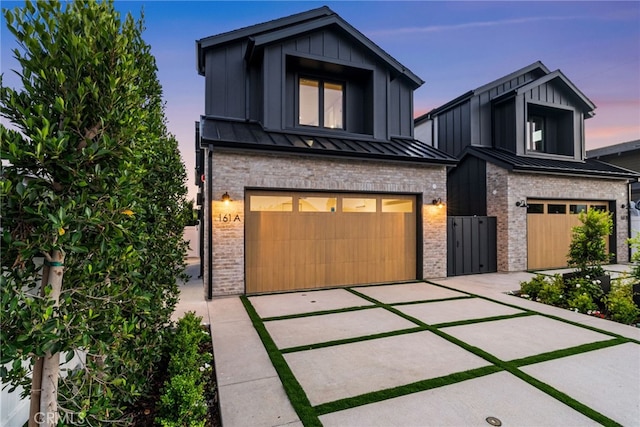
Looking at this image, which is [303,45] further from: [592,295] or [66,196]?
[592,295]

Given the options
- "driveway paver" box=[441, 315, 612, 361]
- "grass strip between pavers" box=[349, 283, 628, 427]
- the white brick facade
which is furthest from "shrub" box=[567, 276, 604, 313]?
the white brick facade

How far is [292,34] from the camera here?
25.8ft

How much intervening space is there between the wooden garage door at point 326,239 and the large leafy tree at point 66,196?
4892mm

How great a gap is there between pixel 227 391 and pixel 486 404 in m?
2.53

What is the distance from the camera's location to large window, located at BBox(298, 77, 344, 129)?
863 cm

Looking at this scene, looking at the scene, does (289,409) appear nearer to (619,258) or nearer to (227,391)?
(227,391)

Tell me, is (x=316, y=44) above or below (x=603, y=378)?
above

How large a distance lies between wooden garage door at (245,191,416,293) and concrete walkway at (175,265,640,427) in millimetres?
1164

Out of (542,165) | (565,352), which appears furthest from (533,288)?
(542,165)

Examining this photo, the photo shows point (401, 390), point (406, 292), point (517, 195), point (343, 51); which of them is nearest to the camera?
point (401, 390)

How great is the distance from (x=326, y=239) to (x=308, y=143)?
2518 millimetres

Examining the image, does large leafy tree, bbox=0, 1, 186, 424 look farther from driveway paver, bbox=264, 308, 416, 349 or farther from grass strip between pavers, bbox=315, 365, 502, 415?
driveway paver, bbox=264, 308, 416, 349

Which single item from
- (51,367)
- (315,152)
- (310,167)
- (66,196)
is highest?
(315,152)

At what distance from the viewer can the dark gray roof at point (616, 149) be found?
593 inches
